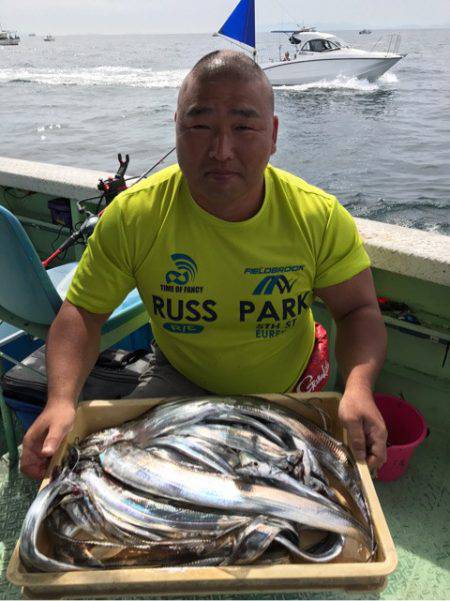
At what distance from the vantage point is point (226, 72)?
1.67 m

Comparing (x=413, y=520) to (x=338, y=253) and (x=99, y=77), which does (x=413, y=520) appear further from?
(x=99, y=77)

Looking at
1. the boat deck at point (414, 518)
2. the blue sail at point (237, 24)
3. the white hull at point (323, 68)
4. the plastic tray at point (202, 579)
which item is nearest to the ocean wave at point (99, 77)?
the white hull at point (323, 68)

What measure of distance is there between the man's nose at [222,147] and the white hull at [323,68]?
2754 cm

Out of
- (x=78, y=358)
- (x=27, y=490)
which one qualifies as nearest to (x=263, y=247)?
(x=78, y=358)

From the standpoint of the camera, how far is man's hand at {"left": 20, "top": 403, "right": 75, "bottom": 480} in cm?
153

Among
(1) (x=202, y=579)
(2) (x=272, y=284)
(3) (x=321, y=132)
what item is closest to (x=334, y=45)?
(3) (x=321, y=132)

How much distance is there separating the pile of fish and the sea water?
9.39 meters

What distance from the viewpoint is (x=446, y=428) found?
278 cm

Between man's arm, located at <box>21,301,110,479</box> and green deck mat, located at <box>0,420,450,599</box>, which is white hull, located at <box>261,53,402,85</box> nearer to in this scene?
green deck mat, located at <box>0,420,450,599</box>

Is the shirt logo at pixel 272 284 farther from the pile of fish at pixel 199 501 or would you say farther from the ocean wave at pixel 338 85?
the ocean wave at pixel 338 85

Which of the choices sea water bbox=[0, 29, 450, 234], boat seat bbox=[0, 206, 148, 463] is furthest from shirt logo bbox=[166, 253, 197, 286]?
sea water bbox=[0, 29, 450, 234]

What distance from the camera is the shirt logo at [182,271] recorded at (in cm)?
188

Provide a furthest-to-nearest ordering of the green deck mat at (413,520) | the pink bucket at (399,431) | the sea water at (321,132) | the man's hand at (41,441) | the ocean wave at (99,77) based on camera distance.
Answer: the ocean wave at (99,77), the sea water at (321,132), the pink bucket at (399,431), the green deck mat at (413,520), the man's hand at (41,441)

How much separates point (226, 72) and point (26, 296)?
3.94 ft
